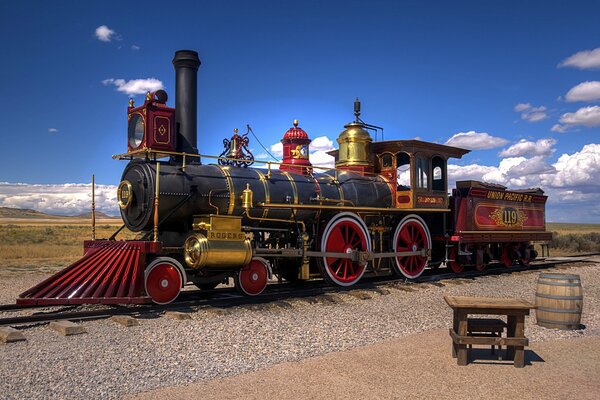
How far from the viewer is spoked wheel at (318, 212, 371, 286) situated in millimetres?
11320

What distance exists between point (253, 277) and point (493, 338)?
5.03m

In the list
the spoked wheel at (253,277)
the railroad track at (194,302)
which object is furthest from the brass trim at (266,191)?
the railroad track at (194,302)

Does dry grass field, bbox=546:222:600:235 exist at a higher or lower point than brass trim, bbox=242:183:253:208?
lower

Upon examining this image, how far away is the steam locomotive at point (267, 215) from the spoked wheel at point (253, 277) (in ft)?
→ 0.07

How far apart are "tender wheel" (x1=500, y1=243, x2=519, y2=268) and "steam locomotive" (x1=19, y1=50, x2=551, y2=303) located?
101 cm

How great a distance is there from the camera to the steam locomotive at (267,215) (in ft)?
28.8

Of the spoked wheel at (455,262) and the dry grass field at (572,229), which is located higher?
the spoked wheel at (455,262)

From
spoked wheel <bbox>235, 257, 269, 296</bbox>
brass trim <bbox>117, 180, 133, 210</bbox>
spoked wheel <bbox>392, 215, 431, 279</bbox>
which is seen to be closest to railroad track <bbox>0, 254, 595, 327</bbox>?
spoked wheel <bbox>235, 257, 269, 296</bbox>

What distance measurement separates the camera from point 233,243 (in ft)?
30.4

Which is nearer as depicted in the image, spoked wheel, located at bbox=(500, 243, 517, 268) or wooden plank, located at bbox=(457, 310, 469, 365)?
wooden plank, located at bbox=(457, 310, 469, 365)

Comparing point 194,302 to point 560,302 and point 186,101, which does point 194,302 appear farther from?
point 560,302

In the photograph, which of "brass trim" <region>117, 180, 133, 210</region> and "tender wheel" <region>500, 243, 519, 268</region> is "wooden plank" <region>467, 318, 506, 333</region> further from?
"tender wheel" <region>500, 243, 519, 268</region>

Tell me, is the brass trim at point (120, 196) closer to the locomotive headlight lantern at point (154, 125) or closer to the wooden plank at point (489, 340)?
the locomotive headlight lantern at point (154, 125)

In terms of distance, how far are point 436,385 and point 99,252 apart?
20.3 feet
